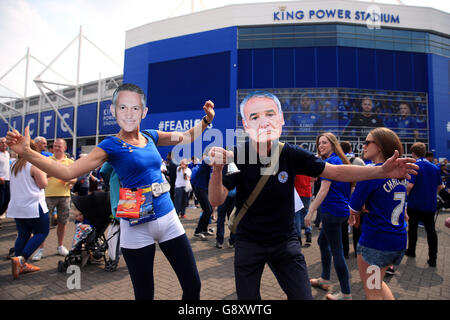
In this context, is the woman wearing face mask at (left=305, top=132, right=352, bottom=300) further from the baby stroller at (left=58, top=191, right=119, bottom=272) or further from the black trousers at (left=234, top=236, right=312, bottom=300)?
the baby stroller at (left=58, top=191, right=119, bottom=272)

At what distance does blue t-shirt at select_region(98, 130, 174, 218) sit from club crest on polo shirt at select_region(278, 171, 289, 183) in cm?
94

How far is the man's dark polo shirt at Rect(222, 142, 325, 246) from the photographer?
81.8 inches

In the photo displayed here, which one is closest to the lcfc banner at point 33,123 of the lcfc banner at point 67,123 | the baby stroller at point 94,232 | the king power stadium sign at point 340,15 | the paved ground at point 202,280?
the lcfc banner at point 67,123

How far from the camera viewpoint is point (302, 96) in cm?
2538

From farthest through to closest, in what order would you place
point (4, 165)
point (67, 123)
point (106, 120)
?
point (67, 123) → point (106, 120) → point (4, 165)

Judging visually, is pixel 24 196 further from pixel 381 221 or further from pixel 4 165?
pixel 381 221

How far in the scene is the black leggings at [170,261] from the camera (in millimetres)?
2168

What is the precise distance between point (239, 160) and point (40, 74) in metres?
30.7

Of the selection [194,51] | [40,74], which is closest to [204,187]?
[194,51]

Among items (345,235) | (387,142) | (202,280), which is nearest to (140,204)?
(387,142)

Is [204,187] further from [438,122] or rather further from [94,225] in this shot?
[438,122]

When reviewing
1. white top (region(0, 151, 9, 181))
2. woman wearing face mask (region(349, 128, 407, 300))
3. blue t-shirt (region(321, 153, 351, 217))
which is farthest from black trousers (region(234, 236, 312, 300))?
white top (region(0, 151, 9, 181))

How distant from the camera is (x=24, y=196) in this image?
4473 mm

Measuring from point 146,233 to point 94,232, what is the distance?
323cm
